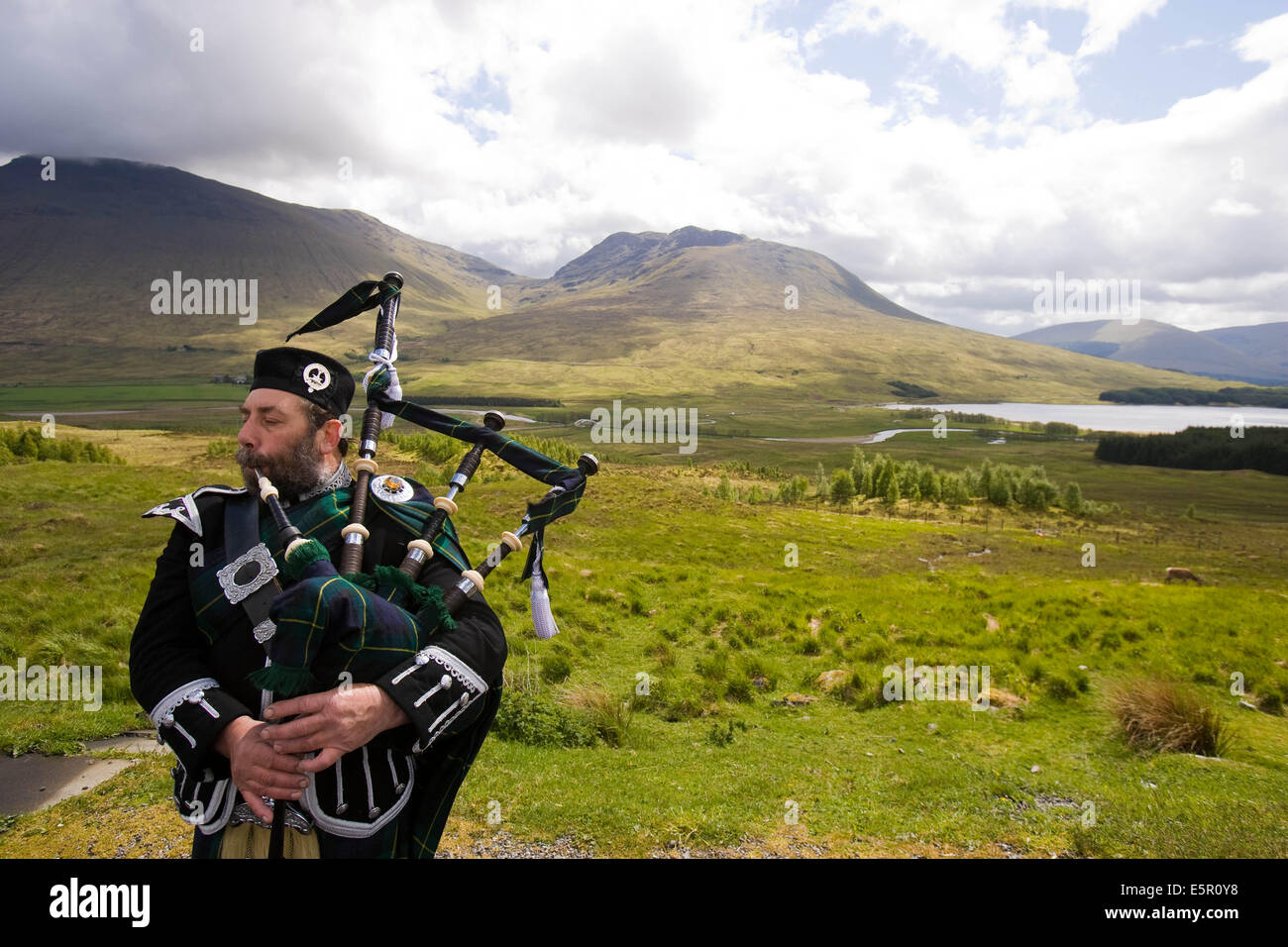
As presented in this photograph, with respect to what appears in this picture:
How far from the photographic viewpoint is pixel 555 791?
636 cm

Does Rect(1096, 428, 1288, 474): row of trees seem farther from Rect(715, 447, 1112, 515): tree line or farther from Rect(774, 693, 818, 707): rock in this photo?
Rect(774, 693, 818, 707): rock

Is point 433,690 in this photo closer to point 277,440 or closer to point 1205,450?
point 277,440

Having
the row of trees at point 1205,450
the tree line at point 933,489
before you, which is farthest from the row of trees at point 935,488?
the row of trees at point 1205,450

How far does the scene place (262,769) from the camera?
2154 mm

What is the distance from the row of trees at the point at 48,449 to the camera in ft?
93.9

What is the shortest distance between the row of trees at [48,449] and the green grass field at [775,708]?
18.1ft

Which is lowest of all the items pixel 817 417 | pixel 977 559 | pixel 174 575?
pixel 977 559

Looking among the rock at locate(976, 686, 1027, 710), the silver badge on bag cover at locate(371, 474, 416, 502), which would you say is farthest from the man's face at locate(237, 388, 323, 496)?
the rock at locate(976, 686, 1027, 710)

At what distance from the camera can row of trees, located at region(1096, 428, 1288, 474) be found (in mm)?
118812

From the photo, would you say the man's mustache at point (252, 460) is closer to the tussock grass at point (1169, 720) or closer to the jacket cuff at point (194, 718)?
the jacket cuff at point (194, 718)

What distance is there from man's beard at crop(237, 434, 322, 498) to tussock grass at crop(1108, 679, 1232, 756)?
10.2 m
